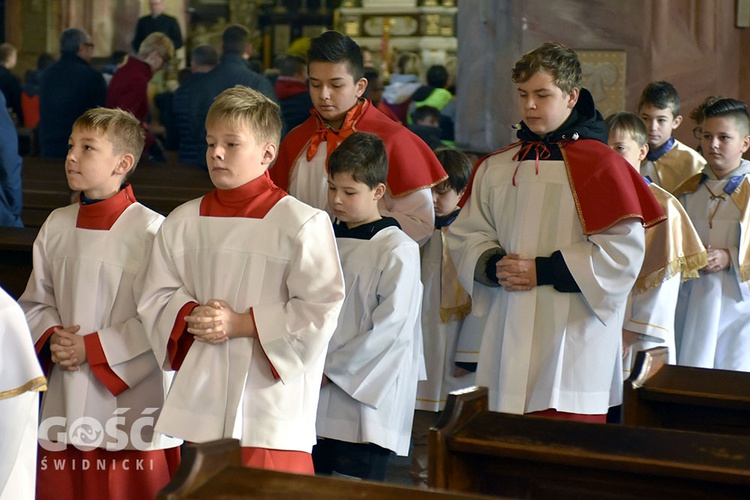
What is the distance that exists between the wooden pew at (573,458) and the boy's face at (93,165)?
4.98 ft

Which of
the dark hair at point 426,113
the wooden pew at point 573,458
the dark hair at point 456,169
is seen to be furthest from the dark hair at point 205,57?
the wooden pew at point 573,458

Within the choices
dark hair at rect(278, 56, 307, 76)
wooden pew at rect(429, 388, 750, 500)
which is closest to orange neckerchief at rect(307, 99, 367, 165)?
wooden pew at rect(429, 388, 750, 500)

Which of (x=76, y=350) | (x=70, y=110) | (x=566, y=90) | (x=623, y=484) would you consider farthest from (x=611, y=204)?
(x=70, y=110)

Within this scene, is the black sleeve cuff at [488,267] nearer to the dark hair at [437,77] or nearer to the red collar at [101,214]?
the red collar at [101,214]

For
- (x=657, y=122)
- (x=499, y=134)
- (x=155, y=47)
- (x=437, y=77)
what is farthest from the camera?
(x=437, y=77)

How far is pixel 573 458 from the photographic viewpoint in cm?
247

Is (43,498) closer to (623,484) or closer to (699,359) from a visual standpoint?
(623,484)

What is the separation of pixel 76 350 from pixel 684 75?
213 inches

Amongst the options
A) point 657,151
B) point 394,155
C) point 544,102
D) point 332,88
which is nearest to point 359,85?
point 332,88

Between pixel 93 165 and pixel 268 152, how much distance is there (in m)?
0.62

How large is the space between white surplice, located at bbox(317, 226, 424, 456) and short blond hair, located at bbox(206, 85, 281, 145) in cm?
64

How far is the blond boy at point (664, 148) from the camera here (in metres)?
5.70

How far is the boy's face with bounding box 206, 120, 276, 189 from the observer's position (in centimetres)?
329

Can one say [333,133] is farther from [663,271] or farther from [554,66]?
[663,271]
